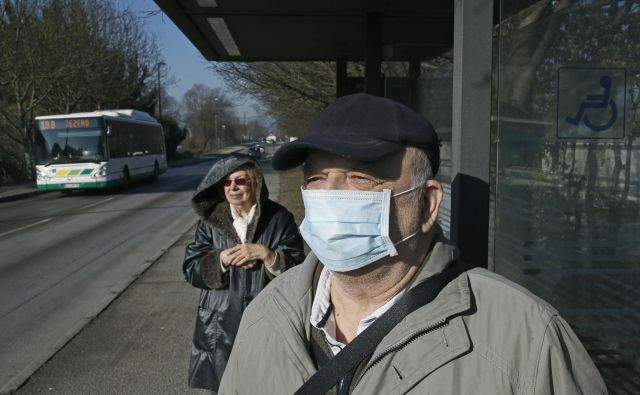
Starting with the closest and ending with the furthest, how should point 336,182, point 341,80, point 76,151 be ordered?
point 336,182 < point 341,80 < point 76,151

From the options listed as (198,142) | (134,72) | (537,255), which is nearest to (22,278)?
(537,255)

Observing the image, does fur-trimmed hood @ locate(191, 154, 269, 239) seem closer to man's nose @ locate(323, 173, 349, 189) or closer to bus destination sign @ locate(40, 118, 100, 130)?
man's nose @ locate(323, 173, 349, 189)

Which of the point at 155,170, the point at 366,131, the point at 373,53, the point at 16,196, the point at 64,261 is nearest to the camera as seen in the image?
the point at 366,131

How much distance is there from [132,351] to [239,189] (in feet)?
8.02

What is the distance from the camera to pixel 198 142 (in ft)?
273

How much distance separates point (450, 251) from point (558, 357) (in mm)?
394

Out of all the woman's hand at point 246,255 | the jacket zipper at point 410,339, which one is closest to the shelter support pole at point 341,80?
the woman's hand at point 246,255

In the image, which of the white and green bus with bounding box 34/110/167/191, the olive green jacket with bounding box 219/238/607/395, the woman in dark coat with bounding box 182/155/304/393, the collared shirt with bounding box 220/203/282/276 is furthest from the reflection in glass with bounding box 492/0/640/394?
the white and green bus with bounding box 34/110/167/191

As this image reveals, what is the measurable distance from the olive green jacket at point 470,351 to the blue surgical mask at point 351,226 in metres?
0.14

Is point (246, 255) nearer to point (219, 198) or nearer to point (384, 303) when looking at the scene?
point (219, 198)

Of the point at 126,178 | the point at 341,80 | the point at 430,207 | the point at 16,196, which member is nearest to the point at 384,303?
the point at 430,207

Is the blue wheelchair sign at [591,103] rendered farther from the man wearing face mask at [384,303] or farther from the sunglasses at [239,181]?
the sunglasses at [239,181]

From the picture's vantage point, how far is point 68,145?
20.1 m

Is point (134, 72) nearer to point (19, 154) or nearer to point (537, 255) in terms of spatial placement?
point (19, 154)
